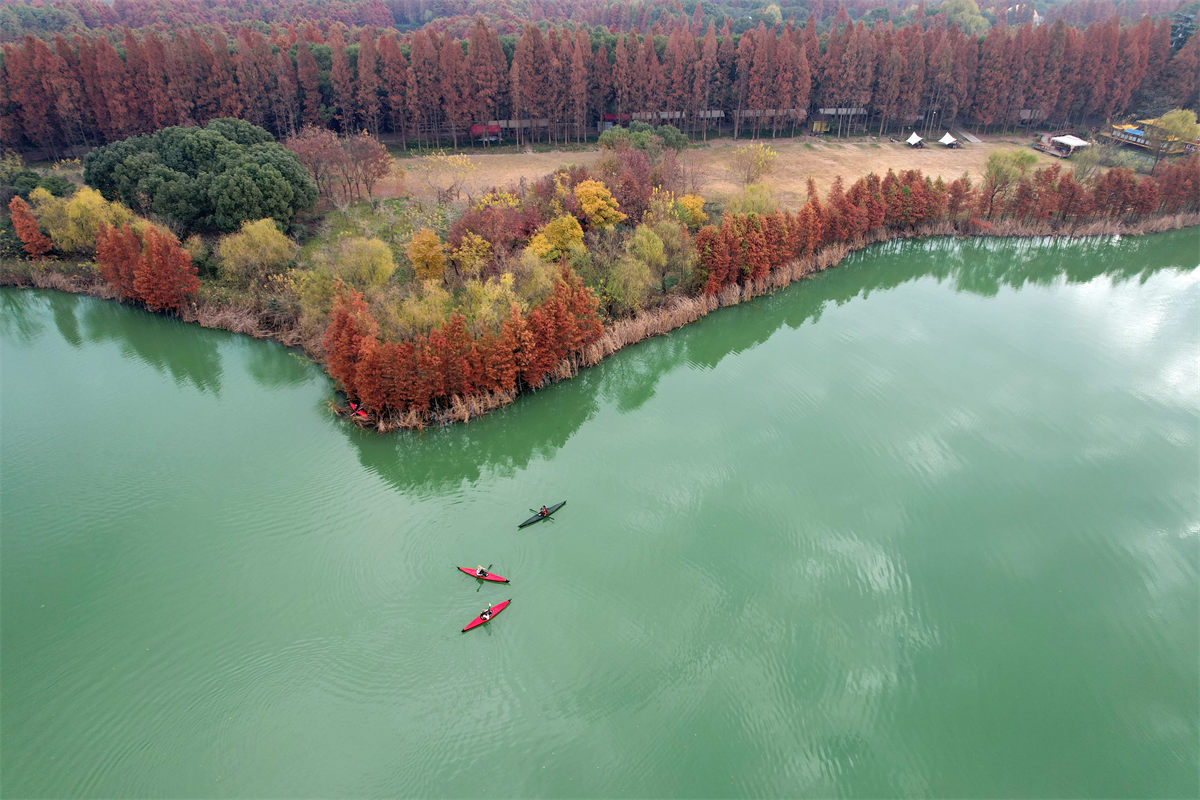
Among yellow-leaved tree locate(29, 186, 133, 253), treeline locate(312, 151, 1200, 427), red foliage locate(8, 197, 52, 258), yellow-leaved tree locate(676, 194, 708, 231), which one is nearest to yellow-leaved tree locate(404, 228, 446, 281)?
treeline locate(312, 151, 1200, 427)

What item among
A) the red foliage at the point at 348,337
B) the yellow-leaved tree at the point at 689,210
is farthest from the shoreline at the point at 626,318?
the yellow-leaved tree at the point at 689,210

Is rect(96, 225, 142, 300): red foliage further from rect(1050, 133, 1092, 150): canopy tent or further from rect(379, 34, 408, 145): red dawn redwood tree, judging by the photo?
rect(1050, 133, 1092, 150): canopy tent

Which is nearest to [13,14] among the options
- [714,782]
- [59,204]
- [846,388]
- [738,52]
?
[59,204]

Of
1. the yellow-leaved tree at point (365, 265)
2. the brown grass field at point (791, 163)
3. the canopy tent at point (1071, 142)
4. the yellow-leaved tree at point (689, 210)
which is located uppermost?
the canopy tent at point (1071, 142)

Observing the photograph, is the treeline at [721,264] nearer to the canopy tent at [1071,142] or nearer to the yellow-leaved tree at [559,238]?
the yellow-leaved tree at [559,238]

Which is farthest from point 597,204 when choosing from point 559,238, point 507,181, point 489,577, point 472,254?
point 489,577
